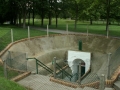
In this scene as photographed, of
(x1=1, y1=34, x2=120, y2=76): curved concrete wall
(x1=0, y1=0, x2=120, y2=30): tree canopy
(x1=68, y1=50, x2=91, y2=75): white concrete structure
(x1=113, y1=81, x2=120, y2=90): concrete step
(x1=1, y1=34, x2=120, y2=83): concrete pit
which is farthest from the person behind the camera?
(x1=0, y1=0, x2=120, y2=30): tree canopy

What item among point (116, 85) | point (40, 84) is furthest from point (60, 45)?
point (116, 85)

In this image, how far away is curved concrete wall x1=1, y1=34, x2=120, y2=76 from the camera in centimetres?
1603

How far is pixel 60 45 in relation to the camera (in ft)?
62.4

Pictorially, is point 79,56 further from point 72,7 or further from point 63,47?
point 72,7

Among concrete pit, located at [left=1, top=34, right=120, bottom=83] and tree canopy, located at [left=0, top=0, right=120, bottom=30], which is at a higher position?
tree canopy, located at [left=0, top=0, right=120, bottom=30]

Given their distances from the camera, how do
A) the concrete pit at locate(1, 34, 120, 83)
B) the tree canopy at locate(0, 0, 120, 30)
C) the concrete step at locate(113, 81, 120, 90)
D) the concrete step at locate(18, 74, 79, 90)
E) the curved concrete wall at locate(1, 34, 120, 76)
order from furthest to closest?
the tree canopy at locate(0, 0, 120, 30), the curved concrete wall at locate(1, 34, 120, 76), the concrete pit at locate(1, 34, 120, 83), the concrete step at locate(18, 74, 79, 90), the concrete step at locate(113, 81, 120, 90)

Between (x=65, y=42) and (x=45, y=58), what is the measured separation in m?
4.05

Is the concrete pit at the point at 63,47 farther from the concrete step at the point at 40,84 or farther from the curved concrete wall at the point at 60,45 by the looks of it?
the concrete step at the point at 40,84

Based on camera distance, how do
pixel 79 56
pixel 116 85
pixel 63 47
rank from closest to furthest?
pixel 116 85 < pixel 79 56 < pixel 63 47

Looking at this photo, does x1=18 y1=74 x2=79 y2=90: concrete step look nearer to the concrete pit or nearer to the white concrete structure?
the concrete pit

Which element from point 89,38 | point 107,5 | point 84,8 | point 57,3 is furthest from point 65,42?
point 57,3

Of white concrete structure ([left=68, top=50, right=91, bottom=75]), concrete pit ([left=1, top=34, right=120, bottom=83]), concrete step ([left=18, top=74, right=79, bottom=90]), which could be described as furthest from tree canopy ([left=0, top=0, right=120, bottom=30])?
concrete step ([left=18, top=74, right=79, bottom=90])

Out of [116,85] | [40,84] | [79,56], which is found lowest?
[79,56]

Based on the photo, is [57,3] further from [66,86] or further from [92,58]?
[66,86]
